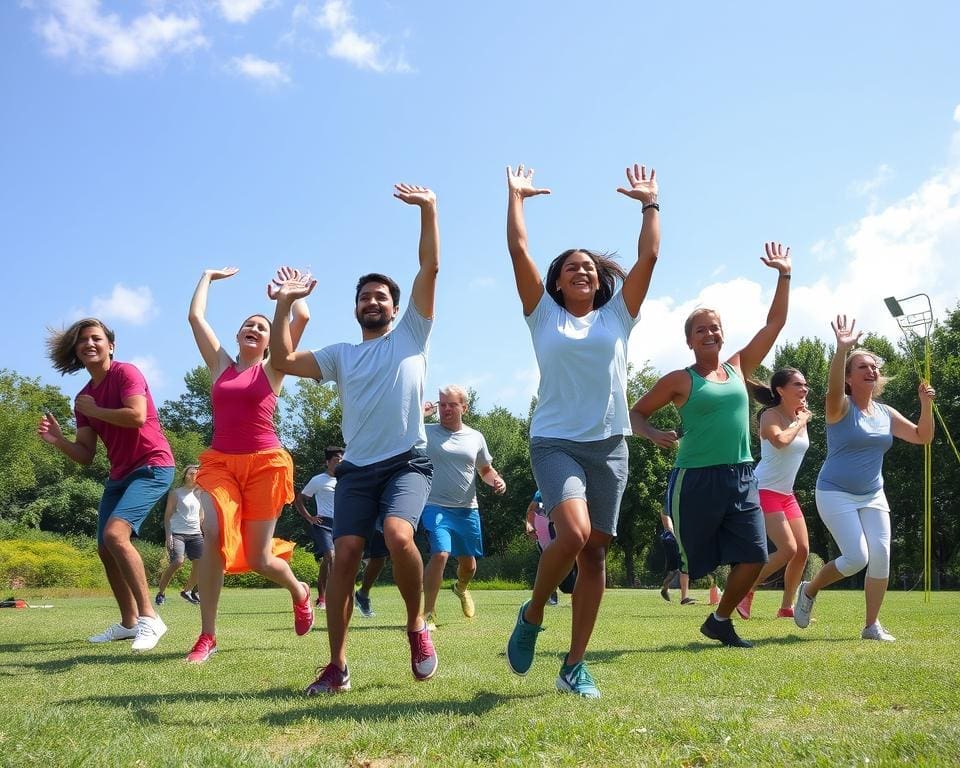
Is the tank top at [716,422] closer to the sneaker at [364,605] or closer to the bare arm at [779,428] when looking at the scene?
the bare arm at [779,428]

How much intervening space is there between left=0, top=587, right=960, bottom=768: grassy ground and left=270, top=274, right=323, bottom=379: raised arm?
1.72 m

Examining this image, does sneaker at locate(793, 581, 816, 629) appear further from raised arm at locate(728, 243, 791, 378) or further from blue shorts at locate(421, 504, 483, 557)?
blue shorts at locate(421, 504, 483, 557)

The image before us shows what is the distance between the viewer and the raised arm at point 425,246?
4.93 metres

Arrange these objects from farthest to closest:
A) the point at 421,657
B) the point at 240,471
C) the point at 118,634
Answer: the point at 118,634 < the point at 240,471 < the point at 421,657

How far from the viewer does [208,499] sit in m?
5.92

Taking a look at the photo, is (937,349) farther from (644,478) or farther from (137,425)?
(137,425)

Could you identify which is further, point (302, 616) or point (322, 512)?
point (322, 512)

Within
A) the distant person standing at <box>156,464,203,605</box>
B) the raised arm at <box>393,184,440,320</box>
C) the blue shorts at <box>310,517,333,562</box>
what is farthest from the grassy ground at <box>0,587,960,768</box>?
the distant person standing at <box>156,464,203,605</box>

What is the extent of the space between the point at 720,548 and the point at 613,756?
3.28 metres

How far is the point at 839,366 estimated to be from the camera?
22.7ft

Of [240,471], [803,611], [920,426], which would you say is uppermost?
[920,426]

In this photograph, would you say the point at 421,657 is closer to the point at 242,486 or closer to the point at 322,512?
the point at 242,486

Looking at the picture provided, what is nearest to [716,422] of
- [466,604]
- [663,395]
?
[663,395]

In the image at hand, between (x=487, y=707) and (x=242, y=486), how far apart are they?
2861mm
